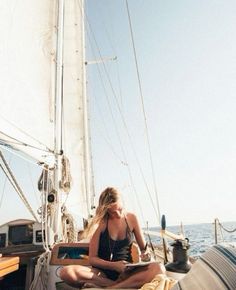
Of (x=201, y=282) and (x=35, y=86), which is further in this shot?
(x=35, y=86)

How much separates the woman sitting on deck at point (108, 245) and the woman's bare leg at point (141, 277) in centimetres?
21

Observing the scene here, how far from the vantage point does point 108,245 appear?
12.5 ft

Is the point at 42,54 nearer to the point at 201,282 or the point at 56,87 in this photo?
the point at 56,87

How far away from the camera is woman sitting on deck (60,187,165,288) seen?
11.4ft

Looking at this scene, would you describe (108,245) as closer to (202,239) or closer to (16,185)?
(16,185)

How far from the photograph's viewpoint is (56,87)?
5.15 metres

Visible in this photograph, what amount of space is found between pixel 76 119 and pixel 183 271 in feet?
22.0

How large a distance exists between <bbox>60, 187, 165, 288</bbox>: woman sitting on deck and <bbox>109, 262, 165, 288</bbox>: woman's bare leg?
207 millimetres

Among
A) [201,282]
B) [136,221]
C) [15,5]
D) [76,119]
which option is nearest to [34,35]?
[15,5]

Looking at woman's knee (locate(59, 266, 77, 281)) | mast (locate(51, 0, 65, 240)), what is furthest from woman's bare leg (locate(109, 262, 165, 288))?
mast (locate(51, 0, 65, 240))

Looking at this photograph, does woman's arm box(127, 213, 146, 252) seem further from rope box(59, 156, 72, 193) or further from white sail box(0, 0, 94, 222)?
rope box(59, 156, 72, 193)

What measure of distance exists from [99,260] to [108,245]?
228 millimetres

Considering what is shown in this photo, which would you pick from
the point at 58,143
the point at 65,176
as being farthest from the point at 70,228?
the point at 58,143

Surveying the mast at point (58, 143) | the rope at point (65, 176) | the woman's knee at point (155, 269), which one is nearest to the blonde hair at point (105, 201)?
the woman's knee at point (155, 269)
